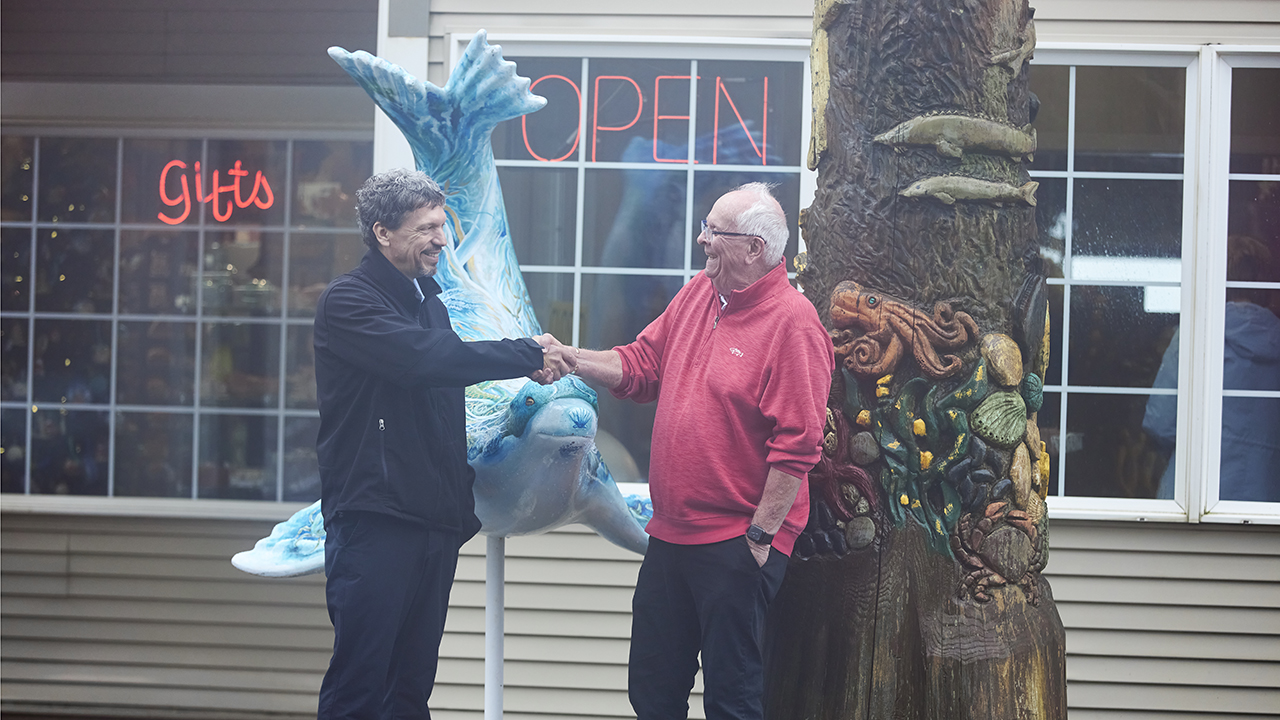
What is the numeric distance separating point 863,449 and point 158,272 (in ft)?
12.9

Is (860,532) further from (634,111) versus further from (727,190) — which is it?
(634,111)

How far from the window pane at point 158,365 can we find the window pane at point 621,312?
2.08 m

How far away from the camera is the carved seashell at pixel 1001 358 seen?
2084mm

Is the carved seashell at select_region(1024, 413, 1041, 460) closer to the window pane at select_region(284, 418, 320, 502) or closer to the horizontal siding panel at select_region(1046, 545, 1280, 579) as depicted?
the horizontal siding panel at select_region(1046, 545, 1280, 579)

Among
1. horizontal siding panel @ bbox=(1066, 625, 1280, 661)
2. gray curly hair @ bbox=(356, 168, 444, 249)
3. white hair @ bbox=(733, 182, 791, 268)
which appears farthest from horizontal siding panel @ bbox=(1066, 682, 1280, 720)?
gray curly hair @ bbox=(356, 168, 444, 249)

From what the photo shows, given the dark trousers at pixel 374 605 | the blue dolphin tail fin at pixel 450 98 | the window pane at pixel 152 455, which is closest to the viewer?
the dark trousers at pixel 374 605

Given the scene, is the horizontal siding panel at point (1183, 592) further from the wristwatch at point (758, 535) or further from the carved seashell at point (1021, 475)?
the wristwatch at point (758, 535)

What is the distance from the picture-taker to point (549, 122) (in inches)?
163

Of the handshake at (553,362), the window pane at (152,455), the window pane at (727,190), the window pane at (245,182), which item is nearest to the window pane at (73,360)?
the window pane at (152,455)

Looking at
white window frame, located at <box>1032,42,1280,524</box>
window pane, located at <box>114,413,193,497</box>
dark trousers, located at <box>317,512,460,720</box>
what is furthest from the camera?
window pane, located at <box>114,413,193,497</box>

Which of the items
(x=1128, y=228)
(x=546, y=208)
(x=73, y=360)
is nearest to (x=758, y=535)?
(x=546, y=208)

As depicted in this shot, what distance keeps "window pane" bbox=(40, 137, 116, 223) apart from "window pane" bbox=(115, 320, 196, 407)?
1.94ft

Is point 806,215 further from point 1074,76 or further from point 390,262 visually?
point 1074,76

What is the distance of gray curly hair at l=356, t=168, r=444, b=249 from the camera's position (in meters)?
2.15
